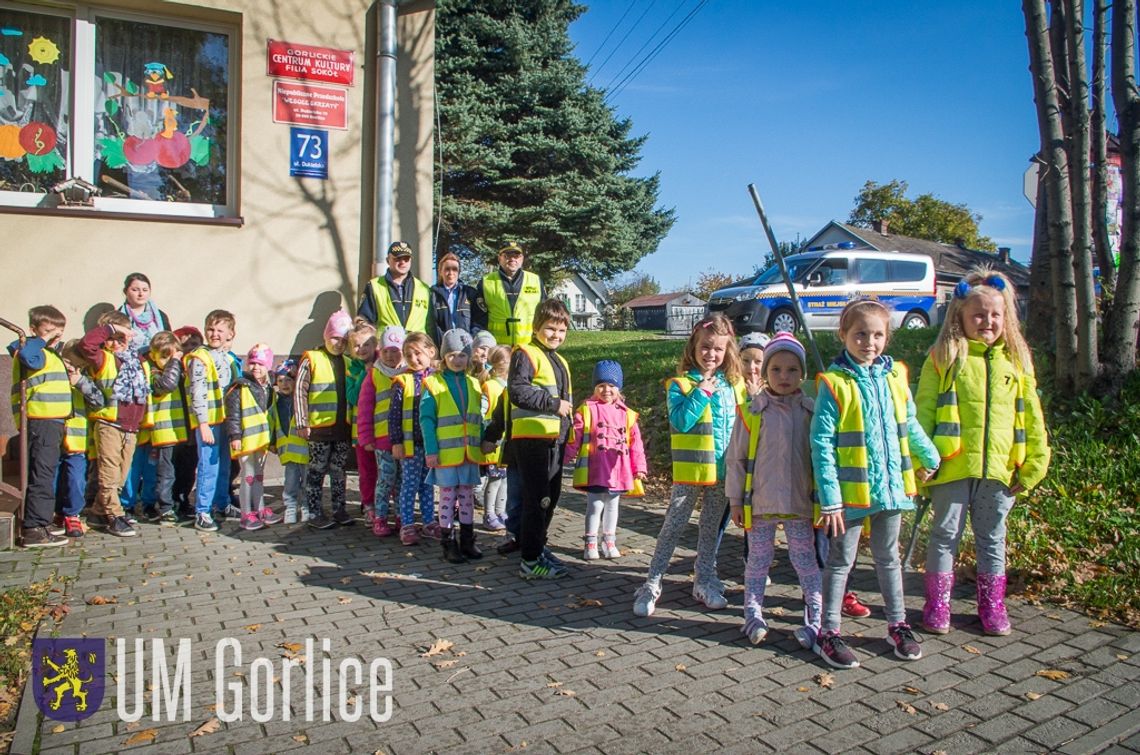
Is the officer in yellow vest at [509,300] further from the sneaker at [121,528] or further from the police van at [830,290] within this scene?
the police van at [830,290]

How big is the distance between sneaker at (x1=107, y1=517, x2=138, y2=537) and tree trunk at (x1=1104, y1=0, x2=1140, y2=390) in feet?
27.4

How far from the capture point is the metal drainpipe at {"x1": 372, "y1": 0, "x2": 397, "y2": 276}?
903 centimetres

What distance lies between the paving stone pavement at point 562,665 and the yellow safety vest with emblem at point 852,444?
835 millimetres

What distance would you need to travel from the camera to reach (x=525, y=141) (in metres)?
22.5

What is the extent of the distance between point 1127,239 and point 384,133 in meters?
7.36

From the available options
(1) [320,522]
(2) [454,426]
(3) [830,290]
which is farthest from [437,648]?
(3) [830,290]

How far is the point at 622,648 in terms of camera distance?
13.9ft

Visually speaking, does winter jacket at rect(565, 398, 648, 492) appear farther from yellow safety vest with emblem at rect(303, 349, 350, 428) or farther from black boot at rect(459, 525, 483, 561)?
yellow safety vest with emblem at rect(303, 349, 350, 428)

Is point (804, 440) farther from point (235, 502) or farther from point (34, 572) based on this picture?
point (235, 502)

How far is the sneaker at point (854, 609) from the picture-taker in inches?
186

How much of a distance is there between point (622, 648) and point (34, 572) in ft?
13.1

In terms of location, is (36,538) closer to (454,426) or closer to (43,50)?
(454,426)

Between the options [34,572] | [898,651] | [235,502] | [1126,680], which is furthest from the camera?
[235,502]

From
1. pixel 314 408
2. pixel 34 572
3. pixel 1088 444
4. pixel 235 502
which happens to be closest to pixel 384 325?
pixel 314 408
